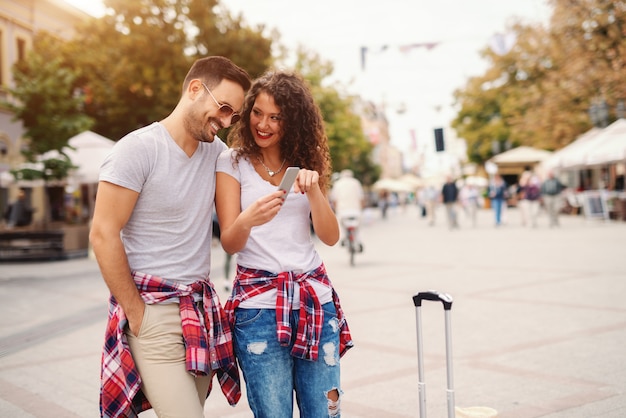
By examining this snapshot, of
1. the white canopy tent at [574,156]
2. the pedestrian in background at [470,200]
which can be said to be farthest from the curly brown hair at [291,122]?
the pedestrian in background at [470,200]

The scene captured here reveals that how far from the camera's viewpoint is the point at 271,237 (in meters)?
2.52

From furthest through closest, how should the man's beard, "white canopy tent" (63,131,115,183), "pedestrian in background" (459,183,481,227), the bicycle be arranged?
"pedestrian in background" (459,183,481,227)
"white canopy tent" (63,131,115,183)
the bicycle
the man's beard

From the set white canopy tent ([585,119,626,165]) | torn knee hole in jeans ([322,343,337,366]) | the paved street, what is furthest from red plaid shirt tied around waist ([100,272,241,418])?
white canopy tent ([585,119,626,165])

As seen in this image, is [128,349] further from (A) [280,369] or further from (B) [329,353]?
(B) [329,353]

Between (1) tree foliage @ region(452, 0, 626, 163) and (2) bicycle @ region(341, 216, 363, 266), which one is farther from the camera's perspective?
(1) tree foliage @ region(452, 0, 626, 163)

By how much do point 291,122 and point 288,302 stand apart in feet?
2.21

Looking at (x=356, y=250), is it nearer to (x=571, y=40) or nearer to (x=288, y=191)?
(x=288, y=191)

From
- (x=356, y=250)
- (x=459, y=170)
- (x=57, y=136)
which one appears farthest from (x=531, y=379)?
(x=459, y=170)

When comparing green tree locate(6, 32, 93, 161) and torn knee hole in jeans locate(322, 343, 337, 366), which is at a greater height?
green tree locate(6, 32, 93, 161)

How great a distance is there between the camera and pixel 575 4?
982 inches

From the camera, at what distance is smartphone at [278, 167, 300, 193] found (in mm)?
2258

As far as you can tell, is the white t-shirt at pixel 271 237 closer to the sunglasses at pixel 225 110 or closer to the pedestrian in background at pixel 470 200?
the sunglasses at pixel 225 110

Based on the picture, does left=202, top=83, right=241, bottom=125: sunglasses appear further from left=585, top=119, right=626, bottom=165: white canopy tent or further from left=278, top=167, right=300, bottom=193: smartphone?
left=585, top=119, right=626, bottom=165: white canopy tent

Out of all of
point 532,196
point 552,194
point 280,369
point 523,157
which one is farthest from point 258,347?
point 523,157
